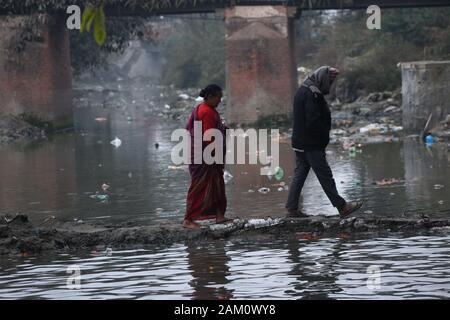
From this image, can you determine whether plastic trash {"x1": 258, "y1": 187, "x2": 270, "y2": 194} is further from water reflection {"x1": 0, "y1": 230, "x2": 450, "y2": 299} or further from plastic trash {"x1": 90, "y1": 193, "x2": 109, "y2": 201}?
water reflection {"x1": 0, "y1": 230, "x2": 450, "y2": 299}

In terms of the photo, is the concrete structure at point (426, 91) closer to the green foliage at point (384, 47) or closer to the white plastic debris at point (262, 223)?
the green foliage at point (384, 47)

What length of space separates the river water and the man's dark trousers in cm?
74

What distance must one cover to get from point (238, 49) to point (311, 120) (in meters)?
15.9

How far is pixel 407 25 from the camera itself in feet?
114

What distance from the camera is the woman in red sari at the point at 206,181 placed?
10.6 meters

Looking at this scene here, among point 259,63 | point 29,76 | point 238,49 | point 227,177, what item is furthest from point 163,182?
point 29,76

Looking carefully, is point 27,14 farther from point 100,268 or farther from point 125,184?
point 100,268

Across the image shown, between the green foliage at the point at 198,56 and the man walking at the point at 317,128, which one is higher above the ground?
the green foliage at the point at 198,56

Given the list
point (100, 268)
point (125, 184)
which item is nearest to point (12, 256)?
point (100, 268)

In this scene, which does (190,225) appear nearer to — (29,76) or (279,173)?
(279,173)

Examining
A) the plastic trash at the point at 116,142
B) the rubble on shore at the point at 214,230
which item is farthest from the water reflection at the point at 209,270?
the plastic trash at the point at 116,142

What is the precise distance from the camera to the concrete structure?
21250mm

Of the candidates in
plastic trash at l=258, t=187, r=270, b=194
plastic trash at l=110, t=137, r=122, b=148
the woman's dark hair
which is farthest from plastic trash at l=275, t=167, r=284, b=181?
plastic trash at l=110, t=137, r=122, b=148

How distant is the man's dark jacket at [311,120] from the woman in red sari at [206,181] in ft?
2.79
